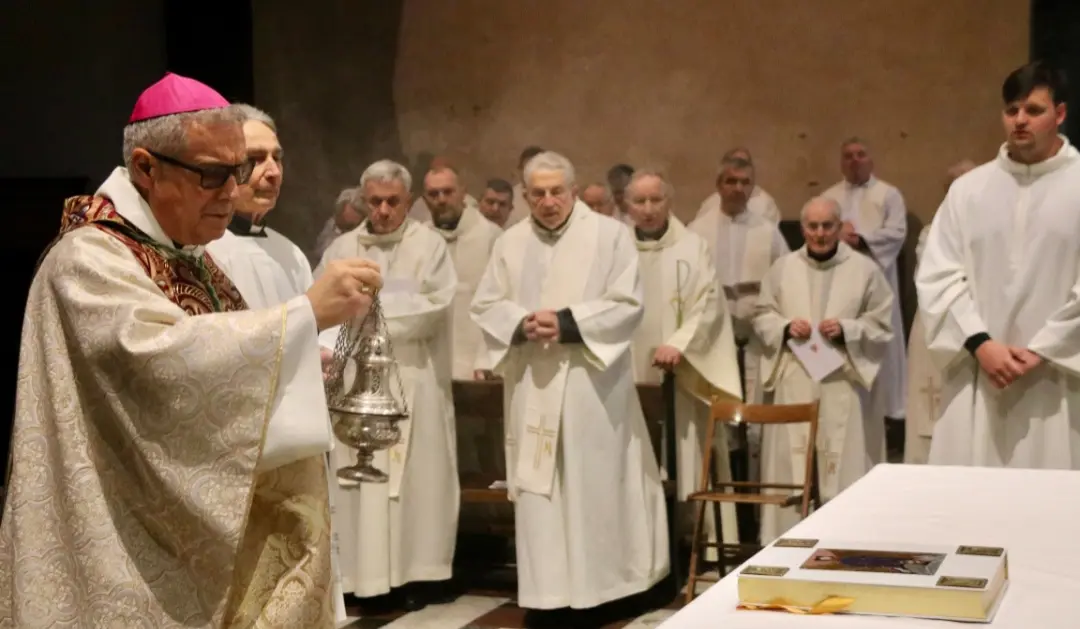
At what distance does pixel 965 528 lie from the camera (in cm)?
279

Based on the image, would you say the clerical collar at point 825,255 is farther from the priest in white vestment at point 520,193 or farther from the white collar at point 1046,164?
the white collar at point 1046,164

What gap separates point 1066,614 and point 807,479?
4.29 metres

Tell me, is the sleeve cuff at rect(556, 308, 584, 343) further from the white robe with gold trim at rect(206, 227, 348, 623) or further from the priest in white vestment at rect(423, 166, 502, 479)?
the white robe with gold trim at rect(206, 227, 348, 623)

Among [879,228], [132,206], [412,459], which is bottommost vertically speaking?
[412,459]

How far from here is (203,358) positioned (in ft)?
8.84

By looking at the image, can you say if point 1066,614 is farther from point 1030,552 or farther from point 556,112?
point 556,112

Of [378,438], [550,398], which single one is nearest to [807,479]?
[550,398]

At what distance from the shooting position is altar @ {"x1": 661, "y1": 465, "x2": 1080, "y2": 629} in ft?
7.02

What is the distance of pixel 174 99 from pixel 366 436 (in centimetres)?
79

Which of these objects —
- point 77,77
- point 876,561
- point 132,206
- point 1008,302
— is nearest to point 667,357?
point 1008,302

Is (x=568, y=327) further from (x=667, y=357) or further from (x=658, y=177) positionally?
(x=658, y=177)

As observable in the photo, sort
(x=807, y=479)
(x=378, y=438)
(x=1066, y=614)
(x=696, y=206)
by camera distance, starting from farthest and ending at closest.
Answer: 1. (x=696, y=206)
2. (x=807, y=479)
3. (x=378, y=438)
4. (x=1066, y=614)

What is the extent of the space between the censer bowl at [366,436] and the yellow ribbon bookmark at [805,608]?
3.31ft

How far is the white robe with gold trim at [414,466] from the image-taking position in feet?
22.9
